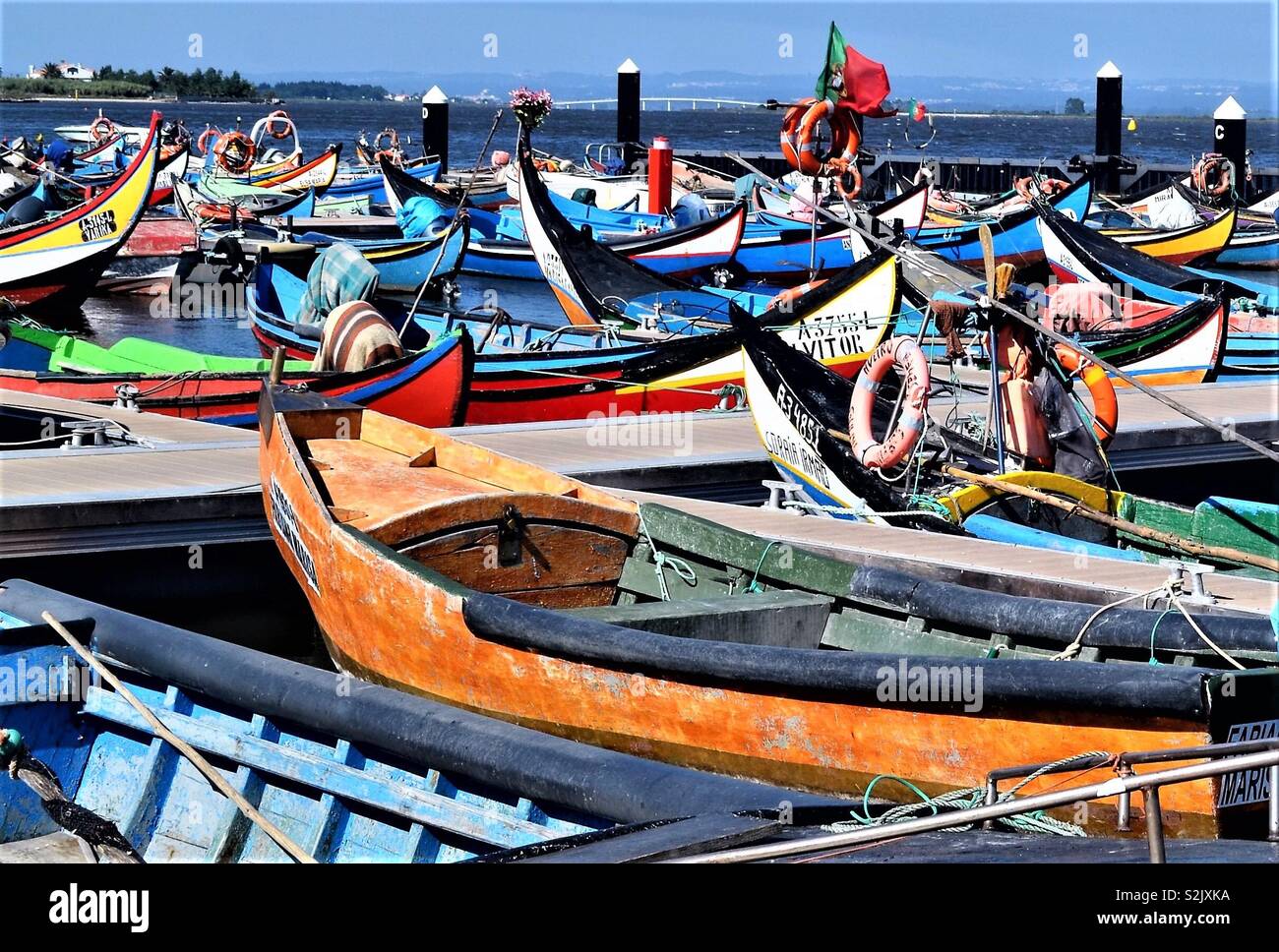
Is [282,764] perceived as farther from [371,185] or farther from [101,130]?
[101,130]

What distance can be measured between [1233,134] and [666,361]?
31.8 meters

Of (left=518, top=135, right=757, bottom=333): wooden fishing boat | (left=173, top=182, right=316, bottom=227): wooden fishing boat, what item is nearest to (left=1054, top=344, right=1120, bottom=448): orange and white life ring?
(left=518, top=135, right=757, bottom=333): wooden fishing boat

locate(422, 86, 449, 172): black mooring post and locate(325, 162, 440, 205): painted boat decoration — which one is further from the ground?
locate(422, 86, 449, 172): black mooring post

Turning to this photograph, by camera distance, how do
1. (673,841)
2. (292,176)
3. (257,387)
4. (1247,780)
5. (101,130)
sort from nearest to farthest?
(673,841), (1247,780), (257,387), (292,176), (101,130)

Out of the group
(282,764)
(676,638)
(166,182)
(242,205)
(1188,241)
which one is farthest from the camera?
(166,182)

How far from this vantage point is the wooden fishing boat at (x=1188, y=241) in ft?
109

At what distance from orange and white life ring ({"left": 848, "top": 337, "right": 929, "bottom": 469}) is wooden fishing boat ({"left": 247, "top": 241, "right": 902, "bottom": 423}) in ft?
15.5

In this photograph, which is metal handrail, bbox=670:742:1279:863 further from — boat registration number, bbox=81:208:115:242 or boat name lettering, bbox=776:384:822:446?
boat registration number, bbox=81:208:115:242

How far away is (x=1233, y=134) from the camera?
140ft

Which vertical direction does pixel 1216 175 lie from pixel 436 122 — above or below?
below

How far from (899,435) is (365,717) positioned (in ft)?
15.0

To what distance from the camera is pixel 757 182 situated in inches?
1457

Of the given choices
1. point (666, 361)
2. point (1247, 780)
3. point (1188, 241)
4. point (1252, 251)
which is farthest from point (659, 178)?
point (1247, 780)

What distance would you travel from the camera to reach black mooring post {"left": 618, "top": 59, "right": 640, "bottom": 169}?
1951 inches
